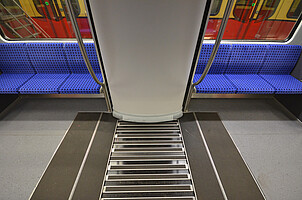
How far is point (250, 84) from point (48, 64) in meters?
2.98

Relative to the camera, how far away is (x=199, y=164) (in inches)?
64.4

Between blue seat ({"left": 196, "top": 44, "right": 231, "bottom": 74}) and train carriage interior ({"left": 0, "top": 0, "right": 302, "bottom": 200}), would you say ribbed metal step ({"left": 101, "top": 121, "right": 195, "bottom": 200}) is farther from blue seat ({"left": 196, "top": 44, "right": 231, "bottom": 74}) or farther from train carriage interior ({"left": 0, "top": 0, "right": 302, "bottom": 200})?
blue seat ({"left": 196, "top": 44, "right": 231, "bottom": 74})

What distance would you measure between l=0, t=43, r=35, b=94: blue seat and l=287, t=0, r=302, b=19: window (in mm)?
4397

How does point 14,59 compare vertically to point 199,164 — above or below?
above

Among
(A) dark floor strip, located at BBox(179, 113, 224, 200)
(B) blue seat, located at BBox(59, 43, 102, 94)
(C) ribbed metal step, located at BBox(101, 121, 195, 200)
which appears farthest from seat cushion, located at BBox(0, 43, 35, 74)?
(A) dark floor strip, located at BBox(179, 113, 224, 200)

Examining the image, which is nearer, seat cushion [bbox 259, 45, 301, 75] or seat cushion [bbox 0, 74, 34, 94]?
seat cushion [bbox 0, 74, 34, 94]

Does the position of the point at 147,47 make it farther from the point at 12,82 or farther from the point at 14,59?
the point at 14,59

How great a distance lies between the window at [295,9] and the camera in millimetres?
2744

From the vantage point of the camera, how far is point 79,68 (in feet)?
8.23

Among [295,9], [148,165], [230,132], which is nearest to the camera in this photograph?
[148,165]

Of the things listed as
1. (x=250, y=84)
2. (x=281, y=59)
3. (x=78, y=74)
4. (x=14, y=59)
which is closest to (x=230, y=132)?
(x=250, y=84)

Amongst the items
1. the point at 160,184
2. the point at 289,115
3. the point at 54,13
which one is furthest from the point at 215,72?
the point at 54,13

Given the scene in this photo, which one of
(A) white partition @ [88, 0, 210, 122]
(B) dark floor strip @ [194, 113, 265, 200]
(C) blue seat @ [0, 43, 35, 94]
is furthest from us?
(C) blue seat @ [0, 43, 35, 94]

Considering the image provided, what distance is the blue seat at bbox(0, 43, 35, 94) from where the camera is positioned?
7.67 ft
